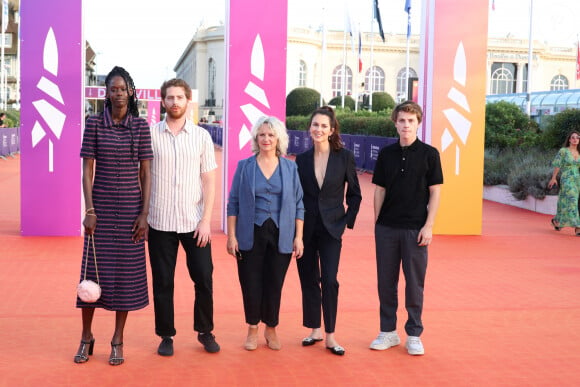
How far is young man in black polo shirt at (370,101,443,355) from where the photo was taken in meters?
5.92

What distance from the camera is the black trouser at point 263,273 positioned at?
5746mm

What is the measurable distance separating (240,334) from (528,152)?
1576 cm

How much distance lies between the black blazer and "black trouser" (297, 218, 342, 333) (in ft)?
0.19

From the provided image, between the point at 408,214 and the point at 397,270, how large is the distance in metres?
0.46

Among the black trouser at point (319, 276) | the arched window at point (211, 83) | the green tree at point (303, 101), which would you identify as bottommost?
the black trouser at point (319, 276)

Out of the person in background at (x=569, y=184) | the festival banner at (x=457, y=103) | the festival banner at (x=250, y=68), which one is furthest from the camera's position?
the person in background at (x=569, y=184)

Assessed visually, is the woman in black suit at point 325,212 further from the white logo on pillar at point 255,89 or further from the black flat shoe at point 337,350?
the white logo on pillar at point 255,89

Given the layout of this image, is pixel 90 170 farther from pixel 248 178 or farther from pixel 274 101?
pixel 274 101

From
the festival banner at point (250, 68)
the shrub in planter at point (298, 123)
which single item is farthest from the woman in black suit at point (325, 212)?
the shrub in planter at point (298, 123)

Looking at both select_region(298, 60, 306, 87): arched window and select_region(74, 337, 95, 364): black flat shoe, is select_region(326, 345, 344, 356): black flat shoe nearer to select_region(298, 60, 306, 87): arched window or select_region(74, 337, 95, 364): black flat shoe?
select_region(74, 337, 95, 364): black flat shoe

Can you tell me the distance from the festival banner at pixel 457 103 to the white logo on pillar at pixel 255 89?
101 inches

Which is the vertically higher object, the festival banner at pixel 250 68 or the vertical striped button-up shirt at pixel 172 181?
the festival banner at pixel 250 68

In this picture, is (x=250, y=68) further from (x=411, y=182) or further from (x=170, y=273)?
(x=170, y=273)

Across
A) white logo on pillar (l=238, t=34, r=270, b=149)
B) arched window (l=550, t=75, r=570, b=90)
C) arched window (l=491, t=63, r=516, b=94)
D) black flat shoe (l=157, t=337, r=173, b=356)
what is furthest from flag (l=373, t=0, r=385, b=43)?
arched window (l=550, t=75, r=570, b=90)
